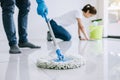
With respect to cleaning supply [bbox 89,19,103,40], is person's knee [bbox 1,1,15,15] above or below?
above

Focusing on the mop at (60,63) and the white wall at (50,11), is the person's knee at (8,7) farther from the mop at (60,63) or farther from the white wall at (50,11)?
the white wall at (50,11)

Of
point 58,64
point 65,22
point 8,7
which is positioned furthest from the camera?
point 65,22

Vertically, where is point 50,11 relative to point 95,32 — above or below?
above

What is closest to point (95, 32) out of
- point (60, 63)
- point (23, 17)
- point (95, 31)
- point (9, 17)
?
point (95, 31)

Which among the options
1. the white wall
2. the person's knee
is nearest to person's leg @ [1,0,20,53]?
the person's knee

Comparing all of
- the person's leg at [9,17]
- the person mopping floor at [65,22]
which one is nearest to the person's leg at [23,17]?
the person's leg at [9,17]

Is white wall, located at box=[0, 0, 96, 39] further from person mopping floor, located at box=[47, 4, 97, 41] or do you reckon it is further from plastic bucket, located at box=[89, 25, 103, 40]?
plastic bucket, located at box=[89, 25, 103, 40]

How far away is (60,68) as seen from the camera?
1455 mm

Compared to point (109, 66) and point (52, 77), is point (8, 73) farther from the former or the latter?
point (109, 66)

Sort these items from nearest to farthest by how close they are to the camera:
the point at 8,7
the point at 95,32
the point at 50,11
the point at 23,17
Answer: the point at 8,7, the point at 23,17, the point at 95,32, the point at 50,11

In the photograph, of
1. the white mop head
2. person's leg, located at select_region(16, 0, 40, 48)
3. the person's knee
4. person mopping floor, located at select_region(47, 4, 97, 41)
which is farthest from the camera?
person mopping floor, located at select_region(47, 4, 97, 41)

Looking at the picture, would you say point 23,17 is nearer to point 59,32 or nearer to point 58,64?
point 58,64

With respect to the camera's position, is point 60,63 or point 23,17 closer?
point 60,63

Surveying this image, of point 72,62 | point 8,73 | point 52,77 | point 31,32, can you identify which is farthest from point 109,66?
point 31,32
